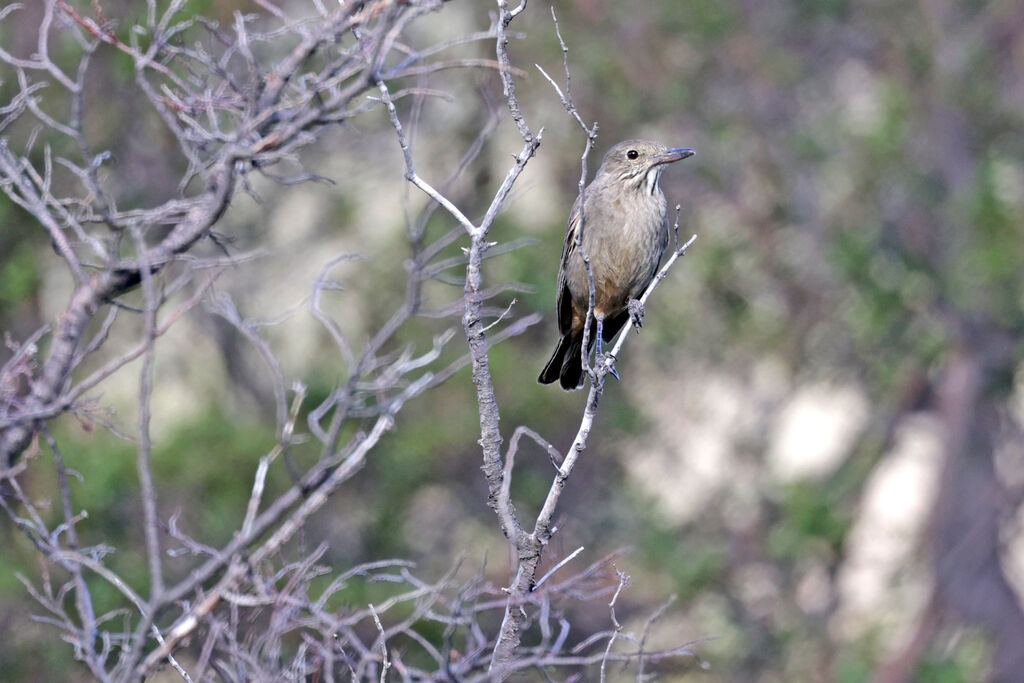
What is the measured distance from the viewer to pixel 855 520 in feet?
34.5

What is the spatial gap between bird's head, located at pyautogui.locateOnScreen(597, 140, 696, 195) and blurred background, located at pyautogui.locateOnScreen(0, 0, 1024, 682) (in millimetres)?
3789

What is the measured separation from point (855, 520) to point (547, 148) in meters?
4.01

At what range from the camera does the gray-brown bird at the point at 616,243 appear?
5531mm

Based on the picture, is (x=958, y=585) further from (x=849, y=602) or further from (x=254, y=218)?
(x=254, y=218)

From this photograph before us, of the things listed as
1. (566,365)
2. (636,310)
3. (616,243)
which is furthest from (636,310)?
(566,365)

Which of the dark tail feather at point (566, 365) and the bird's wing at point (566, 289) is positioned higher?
the bird's wing at point (566, 289)

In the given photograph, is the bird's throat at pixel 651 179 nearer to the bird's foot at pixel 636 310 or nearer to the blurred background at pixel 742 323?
the bird's foot at pixel 636 310

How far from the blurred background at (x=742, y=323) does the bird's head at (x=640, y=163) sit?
379 centimetres

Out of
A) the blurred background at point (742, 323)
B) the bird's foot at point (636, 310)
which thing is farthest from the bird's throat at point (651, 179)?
the blurred background at point (742, 323)

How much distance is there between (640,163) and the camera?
5.68 meters

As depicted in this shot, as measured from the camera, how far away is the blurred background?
9.98 metres

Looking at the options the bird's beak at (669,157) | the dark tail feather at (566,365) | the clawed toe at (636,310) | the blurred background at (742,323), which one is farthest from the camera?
the blurred background at (742,323)

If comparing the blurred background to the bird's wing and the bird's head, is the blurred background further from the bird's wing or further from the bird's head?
the bird's head

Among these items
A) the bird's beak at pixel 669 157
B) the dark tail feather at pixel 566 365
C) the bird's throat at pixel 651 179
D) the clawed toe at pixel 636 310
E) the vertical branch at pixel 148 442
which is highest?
the bird's beak at pixel 669 157
